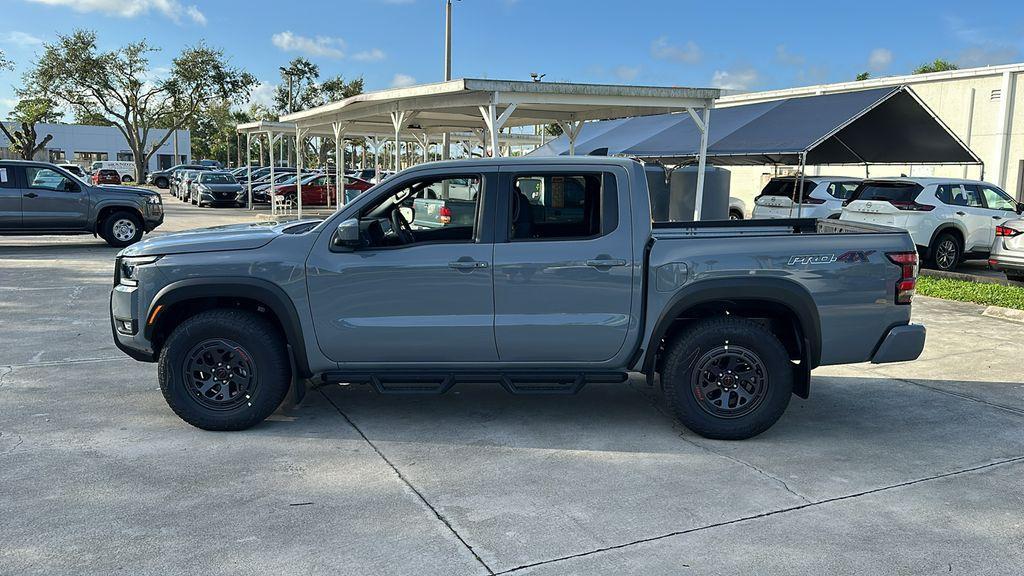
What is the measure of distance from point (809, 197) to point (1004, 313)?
755 cm

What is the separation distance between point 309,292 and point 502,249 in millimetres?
1270

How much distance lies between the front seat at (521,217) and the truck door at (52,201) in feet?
45.3

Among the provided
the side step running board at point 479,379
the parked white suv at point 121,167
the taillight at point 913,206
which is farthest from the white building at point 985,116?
the parked white suv at point 121,167

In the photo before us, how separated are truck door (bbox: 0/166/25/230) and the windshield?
1935cm

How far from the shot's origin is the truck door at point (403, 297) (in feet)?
17.4

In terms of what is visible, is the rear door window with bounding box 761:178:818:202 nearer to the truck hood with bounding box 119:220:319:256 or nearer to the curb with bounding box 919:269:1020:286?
the curb with bounding box 919:269:1020:286

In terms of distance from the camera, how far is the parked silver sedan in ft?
40.6

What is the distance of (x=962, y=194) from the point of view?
47.9 feet

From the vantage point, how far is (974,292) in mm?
11570

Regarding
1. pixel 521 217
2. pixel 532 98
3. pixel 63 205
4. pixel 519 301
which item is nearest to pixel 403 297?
pixel 519 301

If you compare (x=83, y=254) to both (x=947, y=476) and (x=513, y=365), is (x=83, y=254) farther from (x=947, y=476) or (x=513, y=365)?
(x=947, y=476)

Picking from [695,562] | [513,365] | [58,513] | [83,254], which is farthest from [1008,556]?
[83,254]

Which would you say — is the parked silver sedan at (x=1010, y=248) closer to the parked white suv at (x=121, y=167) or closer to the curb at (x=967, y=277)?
the curb at (x=967, y=277)

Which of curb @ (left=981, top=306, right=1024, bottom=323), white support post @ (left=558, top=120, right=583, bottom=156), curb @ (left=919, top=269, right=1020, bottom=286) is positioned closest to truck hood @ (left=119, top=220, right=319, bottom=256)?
curb @ (left=981, top=306, right=1024, bottom=323)
